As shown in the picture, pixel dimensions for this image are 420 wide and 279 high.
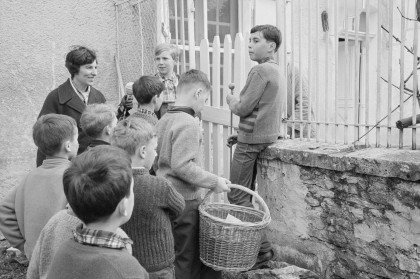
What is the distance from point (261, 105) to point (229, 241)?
4.25ft

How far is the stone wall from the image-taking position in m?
3.00

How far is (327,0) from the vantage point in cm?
368

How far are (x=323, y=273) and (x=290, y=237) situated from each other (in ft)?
1.35

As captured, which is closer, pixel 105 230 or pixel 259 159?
pixel 105 230

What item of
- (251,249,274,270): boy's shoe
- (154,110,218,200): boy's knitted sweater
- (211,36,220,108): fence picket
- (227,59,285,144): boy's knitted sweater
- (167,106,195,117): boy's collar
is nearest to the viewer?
(154,110,218,200): boy's knitted sweater

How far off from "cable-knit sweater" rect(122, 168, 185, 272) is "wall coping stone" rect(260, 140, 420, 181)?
1.33 meters

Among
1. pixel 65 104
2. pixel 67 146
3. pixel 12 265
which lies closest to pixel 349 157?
pixel 67 146

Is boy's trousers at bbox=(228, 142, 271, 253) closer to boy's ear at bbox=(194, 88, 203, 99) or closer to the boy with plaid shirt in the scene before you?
boy's ear at bbox=(194, 88, 203, 99)

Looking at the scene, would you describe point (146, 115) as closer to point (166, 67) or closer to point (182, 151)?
point (182, 151)

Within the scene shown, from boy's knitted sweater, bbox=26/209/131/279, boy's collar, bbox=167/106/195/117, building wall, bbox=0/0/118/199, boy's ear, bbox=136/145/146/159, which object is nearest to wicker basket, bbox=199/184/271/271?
boy's collar, bbox=167/106/195/117

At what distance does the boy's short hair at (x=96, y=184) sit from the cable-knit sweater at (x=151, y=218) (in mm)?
793

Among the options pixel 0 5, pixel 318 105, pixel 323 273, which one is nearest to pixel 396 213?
pixel 323 273

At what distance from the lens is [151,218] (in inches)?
100

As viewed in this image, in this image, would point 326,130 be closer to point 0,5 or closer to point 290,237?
point 290,237
